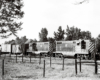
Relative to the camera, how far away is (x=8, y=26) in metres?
22.6

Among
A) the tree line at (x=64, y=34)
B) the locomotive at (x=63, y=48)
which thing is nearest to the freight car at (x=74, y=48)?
the locomotive at (x=63, y=48)

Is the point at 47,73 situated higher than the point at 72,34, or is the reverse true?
the point at 72,34

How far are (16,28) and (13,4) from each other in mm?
3814

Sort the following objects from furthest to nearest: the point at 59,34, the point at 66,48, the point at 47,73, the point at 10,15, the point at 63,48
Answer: the point at 59,34
the point at 63,48
the point at 66,48
the point at 10,15
the point at 47,73

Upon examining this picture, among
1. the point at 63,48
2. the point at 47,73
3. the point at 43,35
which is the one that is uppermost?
the point at 43,35

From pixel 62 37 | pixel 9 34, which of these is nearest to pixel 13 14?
pixel 9 34

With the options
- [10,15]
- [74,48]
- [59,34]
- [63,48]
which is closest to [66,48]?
[63,48]

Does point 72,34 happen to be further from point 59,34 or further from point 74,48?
→ point 74,48

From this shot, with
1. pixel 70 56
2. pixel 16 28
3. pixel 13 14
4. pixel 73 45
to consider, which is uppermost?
pixel 13 14

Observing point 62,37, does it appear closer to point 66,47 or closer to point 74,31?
point 74,31

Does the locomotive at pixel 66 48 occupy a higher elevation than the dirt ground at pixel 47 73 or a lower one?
higher

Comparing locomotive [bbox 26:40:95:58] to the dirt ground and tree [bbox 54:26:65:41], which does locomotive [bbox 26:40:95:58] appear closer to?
the dirt ground

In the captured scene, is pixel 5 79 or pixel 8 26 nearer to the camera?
pixel 5 79

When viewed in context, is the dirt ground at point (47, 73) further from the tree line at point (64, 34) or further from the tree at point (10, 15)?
the tree line at point (64, 34)
